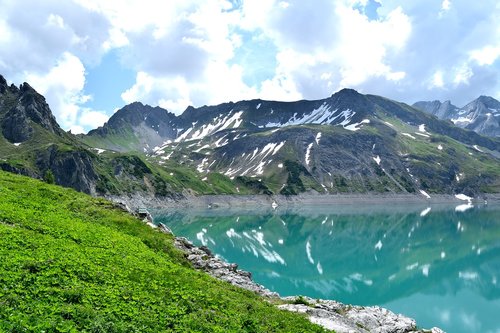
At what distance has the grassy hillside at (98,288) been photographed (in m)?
13.8

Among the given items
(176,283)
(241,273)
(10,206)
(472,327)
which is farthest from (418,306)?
(10,206)

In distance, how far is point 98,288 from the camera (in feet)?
55.4

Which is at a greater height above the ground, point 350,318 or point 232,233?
point 232,233

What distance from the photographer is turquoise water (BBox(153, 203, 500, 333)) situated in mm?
71375

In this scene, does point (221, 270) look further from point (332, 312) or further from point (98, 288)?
point (98, 288)

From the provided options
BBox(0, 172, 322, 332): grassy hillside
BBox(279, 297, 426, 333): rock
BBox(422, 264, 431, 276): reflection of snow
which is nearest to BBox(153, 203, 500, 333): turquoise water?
BBox(422, 264, 431, 276): reflection of snow

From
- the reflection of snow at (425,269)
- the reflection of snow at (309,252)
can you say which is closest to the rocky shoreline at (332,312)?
the reflection of snow at (425,269)

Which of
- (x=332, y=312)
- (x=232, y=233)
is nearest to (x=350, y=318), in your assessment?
(x=332, y=312)

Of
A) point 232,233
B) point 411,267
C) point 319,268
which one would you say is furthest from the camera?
point 232,233

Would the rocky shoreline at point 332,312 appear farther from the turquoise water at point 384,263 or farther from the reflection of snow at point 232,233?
the reflection of snow at point 232,233

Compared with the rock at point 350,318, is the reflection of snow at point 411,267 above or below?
above

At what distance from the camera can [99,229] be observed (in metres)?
29.7

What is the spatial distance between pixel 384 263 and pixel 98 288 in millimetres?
106622

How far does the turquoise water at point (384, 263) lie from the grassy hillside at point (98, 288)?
157 feet
